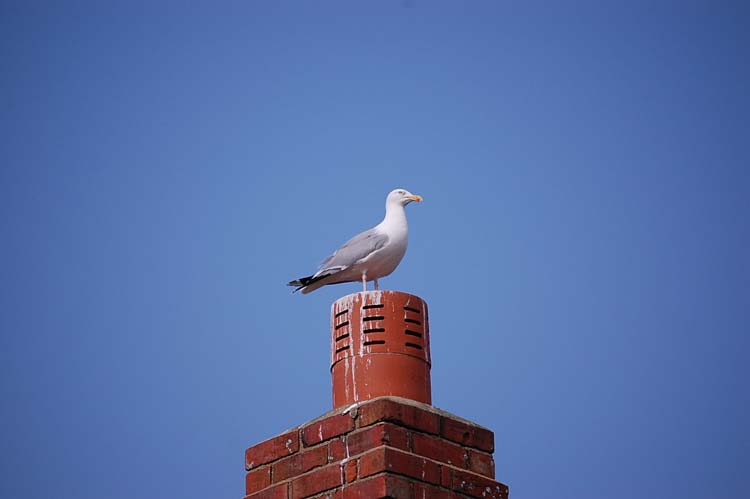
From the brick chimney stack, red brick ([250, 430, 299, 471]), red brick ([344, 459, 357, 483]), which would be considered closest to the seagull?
the brick chimney stack

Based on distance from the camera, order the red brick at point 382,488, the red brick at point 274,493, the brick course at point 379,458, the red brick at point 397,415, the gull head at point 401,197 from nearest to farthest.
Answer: the red brick at point 382,488 → the brick course at point 379,458 → the red brick at point 397,415 → the red brick at point 274,493 → the gull head at point 401,197

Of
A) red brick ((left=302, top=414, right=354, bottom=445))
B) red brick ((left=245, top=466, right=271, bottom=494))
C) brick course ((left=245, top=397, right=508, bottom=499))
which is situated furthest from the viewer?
red brick ((left=245, top=466, right=271, bottom=494))

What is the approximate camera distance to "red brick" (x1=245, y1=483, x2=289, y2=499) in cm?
511

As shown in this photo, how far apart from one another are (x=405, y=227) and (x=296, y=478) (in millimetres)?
4119

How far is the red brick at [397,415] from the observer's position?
16.0ft

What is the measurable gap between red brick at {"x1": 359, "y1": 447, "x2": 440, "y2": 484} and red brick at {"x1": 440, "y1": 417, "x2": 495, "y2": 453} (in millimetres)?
249

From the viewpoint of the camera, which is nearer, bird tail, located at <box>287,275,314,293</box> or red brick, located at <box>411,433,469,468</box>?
red brick, located at <box>411,433,469,468</box>

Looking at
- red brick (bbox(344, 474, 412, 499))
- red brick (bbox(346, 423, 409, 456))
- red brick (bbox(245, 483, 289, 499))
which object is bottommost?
red brick (bbox(344, 474, 412, 499))

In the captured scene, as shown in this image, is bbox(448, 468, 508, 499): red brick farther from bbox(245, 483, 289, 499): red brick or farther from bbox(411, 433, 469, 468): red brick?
bbox(245, 483, 289, 499): red brick

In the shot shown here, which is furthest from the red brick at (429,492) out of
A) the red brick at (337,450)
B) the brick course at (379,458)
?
the red brick at (337,450)

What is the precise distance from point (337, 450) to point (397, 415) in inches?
12.7

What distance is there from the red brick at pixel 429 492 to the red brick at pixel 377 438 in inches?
7.1

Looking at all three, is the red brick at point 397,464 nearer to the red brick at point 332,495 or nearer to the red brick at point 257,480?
the red brick at point 332,495

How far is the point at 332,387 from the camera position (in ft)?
18.0
